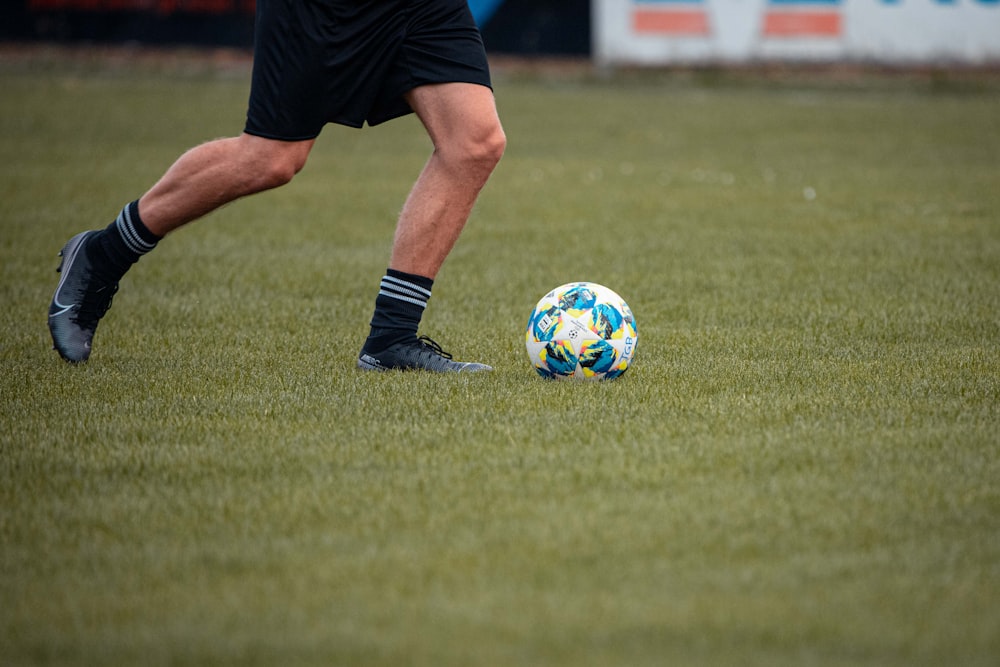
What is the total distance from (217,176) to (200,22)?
65.3 feet

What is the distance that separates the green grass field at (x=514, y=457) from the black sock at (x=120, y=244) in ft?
1.10

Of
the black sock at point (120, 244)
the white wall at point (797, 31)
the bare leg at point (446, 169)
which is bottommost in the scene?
the white wall at point (797, 31)

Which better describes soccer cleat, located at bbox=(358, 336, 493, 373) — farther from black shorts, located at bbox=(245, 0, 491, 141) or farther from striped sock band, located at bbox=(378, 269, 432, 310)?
black shorts, located at bbox=(245, 0, 491, 141)

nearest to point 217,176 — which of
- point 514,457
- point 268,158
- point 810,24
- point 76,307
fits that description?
point 268,158

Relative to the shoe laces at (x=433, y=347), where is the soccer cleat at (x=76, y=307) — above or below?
above

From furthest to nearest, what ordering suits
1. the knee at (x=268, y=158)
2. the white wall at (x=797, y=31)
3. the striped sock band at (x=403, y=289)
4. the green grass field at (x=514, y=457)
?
1. the white wall at (x=797, y=31)
2. the striped sock band at (x=403, y=289)
3. the knee at (x=268, y=158)
4. the green grass field at (x=514, y=457)

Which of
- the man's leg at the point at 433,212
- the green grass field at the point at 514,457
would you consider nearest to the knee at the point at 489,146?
the man's leg at the point at 433,212

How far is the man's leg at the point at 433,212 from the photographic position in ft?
14.7

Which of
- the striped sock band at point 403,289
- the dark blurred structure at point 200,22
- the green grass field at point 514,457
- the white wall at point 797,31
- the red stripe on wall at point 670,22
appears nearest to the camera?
the green grass field at point 514,457

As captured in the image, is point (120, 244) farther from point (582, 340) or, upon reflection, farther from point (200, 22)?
point (200, 22)

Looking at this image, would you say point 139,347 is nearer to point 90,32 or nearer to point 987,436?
point 987,436

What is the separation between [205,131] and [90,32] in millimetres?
11316

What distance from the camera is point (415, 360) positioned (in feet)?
14.6

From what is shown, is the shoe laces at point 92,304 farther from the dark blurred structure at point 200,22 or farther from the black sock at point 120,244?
the dark blurred structure at point 200,22
